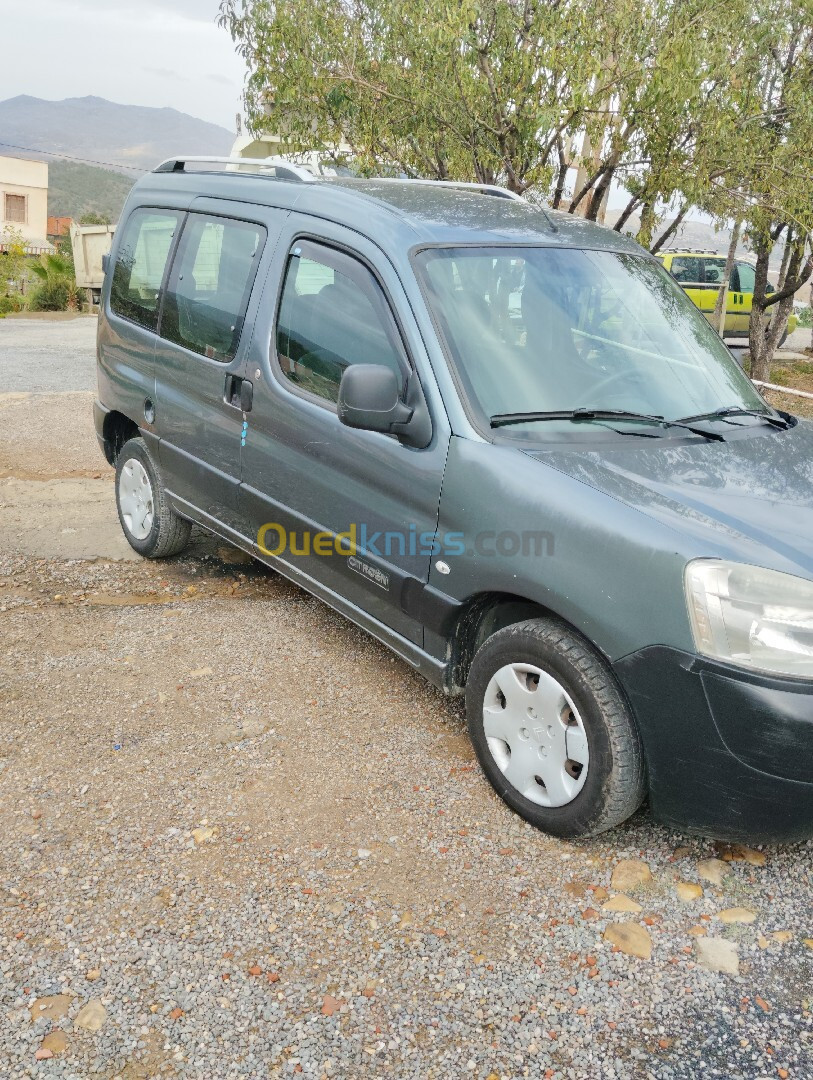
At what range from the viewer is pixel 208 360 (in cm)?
459

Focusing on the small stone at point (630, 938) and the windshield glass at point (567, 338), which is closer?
the small stone at point (630, 938)

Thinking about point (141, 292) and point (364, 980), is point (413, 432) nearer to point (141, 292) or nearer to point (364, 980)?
point (364, 980)

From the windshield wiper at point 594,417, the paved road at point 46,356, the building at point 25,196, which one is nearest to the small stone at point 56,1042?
the windshield wiper at point 594,417

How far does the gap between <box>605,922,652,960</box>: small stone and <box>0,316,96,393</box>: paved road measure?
385 inches

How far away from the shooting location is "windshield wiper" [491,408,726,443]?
132 inches

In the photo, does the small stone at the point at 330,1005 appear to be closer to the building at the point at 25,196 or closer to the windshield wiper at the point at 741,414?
the windshield wiper at the point at 741,414

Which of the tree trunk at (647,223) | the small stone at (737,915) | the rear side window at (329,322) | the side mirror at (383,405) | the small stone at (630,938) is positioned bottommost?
the small stone at (630,938)

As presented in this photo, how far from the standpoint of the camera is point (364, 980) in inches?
103

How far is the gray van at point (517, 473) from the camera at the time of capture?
2732 millimetres

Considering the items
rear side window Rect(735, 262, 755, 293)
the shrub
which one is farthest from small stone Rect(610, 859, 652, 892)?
the shrub

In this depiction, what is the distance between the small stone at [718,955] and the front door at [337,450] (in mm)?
1418

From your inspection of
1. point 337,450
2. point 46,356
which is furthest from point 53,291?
point 337,450

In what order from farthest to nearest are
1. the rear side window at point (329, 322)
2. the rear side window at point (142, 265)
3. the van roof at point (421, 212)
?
the rear side window at point (142, 265)
the van roof at point (421, 212)
the rear side window at point (329, 322)

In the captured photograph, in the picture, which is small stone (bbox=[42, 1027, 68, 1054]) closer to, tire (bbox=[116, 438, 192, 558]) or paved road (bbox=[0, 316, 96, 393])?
tire (bbox=[116, 438, 192, 558])
